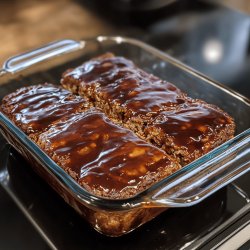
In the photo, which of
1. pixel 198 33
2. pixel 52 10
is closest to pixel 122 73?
pixel 198 33

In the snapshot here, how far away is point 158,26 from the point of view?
149cm

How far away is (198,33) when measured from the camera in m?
1.45

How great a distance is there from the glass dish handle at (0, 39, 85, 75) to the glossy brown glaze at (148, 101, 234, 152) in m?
0.35

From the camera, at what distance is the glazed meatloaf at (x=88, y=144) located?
2.53 ft

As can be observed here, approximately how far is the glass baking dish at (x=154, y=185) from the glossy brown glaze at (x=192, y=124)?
0.08 meters

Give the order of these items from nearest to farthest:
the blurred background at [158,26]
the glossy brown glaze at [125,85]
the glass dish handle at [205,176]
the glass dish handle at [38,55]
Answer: the glass dish handle at [205,176] < the glossy brown glaze at [125,85] < the glass dish handle at [38,55] < the blurred background at [158,26]

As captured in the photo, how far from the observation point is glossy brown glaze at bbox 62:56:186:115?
3.18ft

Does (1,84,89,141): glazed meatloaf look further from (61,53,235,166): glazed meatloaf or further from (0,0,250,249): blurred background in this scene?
(0,0,250,249): blurred background

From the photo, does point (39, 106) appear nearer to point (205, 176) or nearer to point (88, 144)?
point (88, 144)

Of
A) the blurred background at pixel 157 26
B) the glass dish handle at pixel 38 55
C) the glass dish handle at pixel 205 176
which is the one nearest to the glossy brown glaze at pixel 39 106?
the glass dish handle at pixel 38 55

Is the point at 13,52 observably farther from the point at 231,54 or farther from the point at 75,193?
the point at 75,193

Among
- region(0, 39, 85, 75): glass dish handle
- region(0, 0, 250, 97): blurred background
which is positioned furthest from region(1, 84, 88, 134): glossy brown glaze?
region(0, 0, 250, 97): blurred background

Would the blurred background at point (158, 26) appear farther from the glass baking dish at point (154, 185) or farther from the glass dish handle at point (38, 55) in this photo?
the glass dish handle at point (38, 55)

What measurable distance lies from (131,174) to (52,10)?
103 cm
